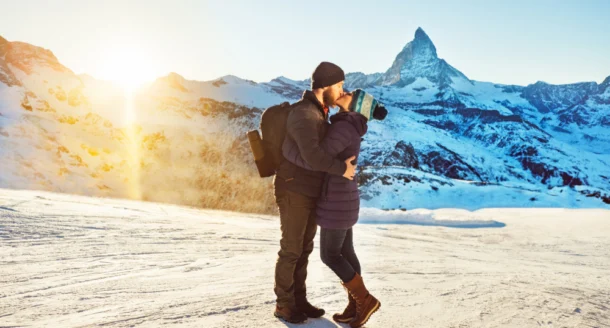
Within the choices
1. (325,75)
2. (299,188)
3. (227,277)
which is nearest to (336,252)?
(299,188)

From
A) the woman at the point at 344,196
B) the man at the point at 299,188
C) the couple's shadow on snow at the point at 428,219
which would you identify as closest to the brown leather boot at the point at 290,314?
the man at the point at 299,188

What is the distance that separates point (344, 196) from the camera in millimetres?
2951

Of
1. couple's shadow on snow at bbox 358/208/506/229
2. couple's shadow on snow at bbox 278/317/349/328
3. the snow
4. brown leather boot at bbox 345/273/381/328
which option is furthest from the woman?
couple's shadow on snow at bbox 358/208/506/229

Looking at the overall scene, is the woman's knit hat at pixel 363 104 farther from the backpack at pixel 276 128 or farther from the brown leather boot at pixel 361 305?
the brown leather boot at pixel 361 305

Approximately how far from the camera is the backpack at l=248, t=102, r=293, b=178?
312 centimetres

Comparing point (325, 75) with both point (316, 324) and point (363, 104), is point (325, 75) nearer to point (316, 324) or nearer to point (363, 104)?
point (363, 104)

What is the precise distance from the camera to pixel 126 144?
112 ft

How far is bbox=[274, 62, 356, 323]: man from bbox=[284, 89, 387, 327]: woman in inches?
3.5

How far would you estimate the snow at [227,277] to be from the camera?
10.2 feet

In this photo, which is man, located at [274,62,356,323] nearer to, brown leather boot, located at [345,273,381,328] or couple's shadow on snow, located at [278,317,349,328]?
couple's shadow on snow, located at [278,317,349,328]

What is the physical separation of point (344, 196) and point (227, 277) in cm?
207

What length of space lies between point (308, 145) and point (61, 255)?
3825 millimetres

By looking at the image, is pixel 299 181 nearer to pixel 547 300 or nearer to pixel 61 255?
A: pixel 547 300

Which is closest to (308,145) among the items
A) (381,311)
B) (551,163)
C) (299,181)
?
(299,181)
